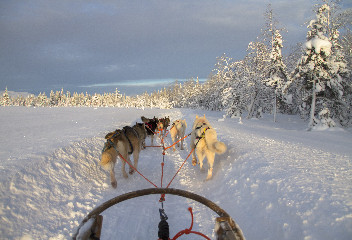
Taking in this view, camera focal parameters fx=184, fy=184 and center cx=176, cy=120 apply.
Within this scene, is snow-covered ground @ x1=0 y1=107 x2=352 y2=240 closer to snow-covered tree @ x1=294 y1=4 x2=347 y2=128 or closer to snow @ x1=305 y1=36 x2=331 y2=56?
snow-covered tree @ x1=294 y1=4 x2=347 y2=128

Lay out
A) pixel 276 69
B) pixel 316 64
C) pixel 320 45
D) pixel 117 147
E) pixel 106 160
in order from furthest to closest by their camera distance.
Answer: pixel 276 69 < pixel 316 64 < pixel 320 45 < pixel 117 147 < pixel 106 160

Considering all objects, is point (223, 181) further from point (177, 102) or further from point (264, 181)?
point (177, 102)

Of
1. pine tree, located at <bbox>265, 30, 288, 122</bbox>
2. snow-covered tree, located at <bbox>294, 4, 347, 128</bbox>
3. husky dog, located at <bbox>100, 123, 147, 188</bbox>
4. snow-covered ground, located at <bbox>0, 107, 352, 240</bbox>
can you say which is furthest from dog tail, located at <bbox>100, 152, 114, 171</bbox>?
pine tree, located at <bbox>265, 30, 288, 122</bbox>

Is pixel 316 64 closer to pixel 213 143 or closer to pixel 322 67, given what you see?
pixel 322 67

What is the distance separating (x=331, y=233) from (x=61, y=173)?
546cm

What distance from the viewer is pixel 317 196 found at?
286cm

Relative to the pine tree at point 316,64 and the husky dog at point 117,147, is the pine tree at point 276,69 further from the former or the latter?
the husky dog at point 117,147

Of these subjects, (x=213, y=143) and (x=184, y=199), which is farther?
(x=213, y=143)

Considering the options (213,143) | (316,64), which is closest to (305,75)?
(316,64)

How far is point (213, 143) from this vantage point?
4965 mm

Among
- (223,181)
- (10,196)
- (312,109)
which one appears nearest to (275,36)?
(312,109)

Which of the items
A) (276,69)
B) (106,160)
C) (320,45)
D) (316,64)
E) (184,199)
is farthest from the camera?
(276,69)

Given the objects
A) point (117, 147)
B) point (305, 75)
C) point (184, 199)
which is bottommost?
point (184, 199)

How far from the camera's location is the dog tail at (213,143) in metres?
4.72
